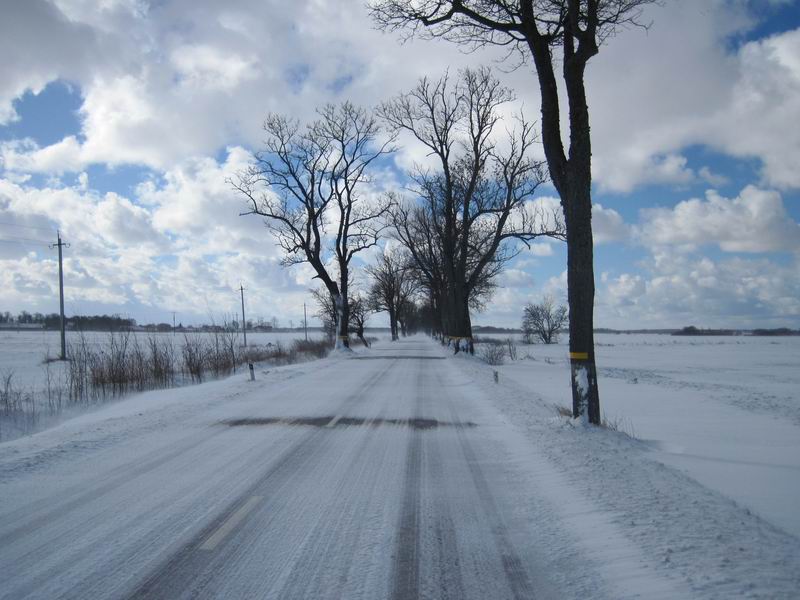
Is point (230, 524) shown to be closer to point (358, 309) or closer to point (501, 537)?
point (501, 537)

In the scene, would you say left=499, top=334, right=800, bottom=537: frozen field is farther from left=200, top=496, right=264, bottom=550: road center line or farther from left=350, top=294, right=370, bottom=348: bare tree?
left=350, top=294, right=370, bottom=348: bare tree

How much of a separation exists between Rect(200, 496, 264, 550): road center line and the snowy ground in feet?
0.08

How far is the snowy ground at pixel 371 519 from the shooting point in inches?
153

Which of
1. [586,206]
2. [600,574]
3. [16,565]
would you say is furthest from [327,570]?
[586,206]

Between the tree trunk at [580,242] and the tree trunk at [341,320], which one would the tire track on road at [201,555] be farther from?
the tree trunk at [341,320]

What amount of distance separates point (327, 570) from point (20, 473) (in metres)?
5.14

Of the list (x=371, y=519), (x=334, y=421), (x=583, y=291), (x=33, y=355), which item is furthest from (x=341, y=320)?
(x=371, y=519)

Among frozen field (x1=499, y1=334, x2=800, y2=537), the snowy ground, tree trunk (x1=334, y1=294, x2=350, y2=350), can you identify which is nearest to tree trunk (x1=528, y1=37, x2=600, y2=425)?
the snowy ground

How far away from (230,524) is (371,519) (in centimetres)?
130

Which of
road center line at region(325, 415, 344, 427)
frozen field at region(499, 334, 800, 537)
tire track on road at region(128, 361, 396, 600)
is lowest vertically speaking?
frozen field at region(499, 334, 800, 537)

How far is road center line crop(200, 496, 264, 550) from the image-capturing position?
4562mm

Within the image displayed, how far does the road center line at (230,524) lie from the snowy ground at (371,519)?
2 cm

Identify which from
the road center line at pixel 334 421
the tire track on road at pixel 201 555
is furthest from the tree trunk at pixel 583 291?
the tire track on road at pixel 201 555

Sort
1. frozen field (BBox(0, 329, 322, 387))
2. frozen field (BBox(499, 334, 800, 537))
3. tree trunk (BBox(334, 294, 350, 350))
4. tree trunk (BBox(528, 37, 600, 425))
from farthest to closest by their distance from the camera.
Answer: tree trunk (BBox(334, 294, 350, 350)), frozen field (BBox(0, 329, 322, 387)), tree trunk (BBox(528, 37, 600, 425)), frozen field (BBox(499, 334, 800, 537))
